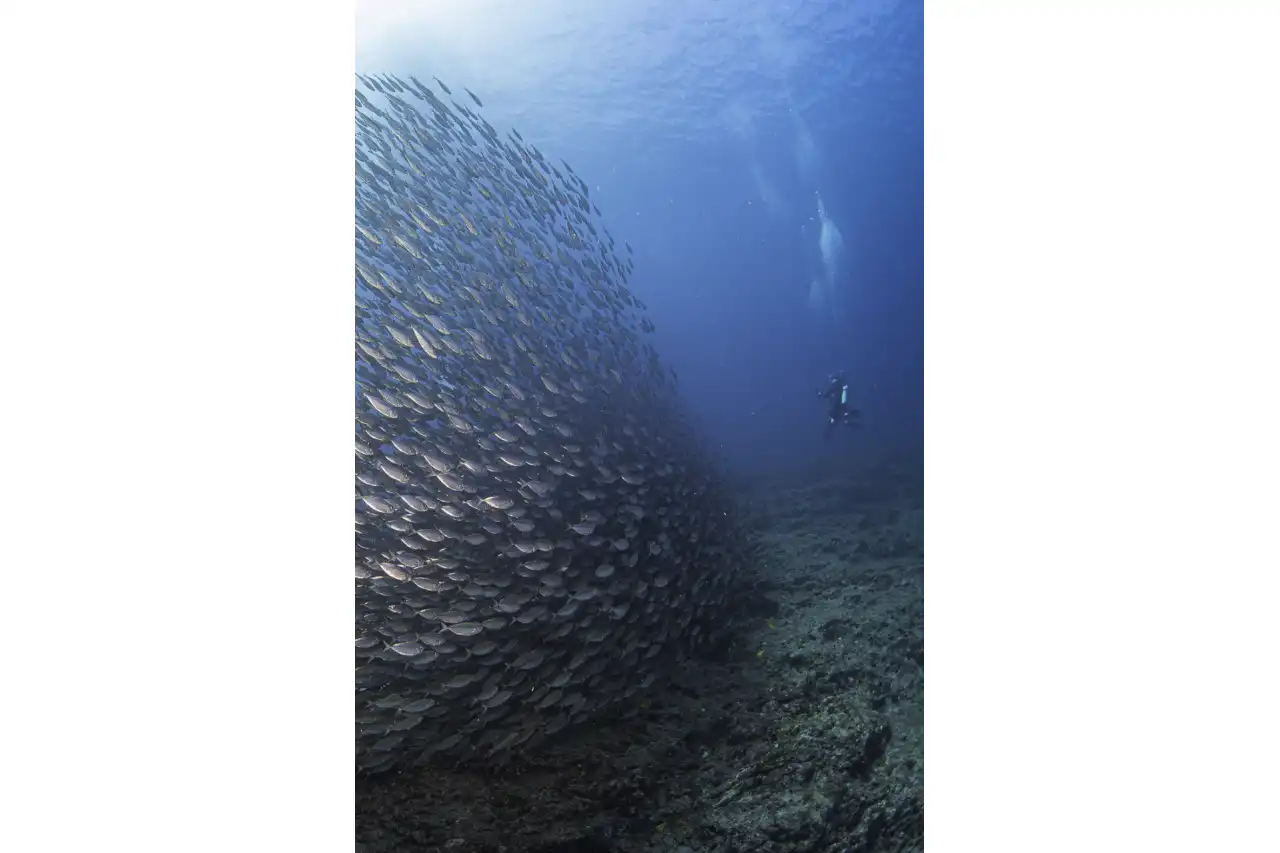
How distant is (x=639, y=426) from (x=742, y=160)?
0.67m

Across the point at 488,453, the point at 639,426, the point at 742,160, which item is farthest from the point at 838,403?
the point at 488,453

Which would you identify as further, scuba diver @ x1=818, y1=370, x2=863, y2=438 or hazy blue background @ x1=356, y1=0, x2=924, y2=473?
scuba diver @ x1=818, y1=370, x2=863, y2=438

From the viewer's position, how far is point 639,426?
182 cm

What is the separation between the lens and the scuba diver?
6.39 feet

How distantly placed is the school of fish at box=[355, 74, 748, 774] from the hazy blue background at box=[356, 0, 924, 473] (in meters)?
0.10

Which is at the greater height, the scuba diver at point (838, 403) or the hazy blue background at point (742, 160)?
the hazy blue background at point (742, 160)

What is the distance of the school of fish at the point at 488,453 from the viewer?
1.69 m

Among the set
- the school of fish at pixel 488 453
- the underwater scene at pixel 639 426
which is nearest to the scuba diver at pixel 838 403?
the underwater scene at pixel 639 426

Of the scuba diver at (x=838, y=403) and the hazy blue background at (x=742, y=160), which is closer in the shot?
the hazy blue background at (x=742, y=160)

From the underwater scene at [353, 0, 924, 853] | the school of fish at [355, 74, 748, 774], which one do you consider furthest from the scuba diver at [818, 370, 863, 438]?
the school of fish at [355, 74, 748, 774]

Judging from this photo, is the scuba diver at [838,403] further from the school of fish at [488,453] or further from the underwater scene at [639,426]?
the school of fish at [488,453]

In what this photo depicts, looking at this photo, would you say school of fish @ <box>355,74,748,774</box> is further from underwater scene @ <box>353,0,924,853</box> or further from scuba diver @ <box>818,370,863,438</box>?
scuba diver @ <box>818,370,863,438</box>
